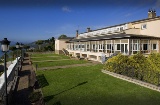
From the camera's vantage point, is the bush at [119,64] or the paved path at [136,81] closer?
the paved path at [136,81]

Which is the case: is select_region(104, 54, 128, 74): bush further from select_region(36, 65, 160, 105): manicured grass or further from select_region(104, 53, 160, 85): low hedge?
select_region(36, 65, 160, 105): manicured grass

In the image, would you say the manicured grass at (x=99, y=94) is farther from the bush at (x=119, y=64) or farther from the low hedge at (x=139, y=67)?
the bush at (x=119, y=64)

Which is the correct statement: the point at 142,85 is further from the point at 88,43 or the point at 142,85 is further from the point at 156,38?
the point at 88,43

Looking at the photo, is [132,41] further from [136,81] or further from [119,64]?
[136,81]

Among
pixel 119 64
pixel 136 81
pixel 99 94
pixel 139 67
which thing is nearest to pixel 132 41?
pixel 119 64

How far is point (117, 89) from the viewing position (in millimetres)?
11156

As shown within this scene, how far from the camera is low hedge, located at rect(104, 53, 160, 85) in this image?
11906 mm

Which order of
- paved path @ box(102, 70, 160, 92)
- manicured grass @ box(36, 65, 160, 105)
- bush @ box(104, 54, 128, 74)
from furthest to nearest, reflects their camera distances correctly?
bush @ box(104, 54, 128, 74)
paved path @ box(102, 70, 160, 92)
manicured grass @ box(36, 65, 160, 105)

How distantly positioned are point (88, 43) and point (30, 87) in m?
26.8

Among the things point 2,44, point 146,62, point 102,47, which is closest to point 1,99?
point 2,44

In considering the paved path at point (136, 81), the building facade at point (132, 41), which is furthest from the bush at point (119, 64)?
the building facade at point (132, 41)

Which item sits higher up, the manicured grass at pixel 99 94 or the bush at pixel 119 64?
the bush at pixel 119 64

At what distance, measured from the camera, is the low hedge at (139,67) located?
39.1 feet

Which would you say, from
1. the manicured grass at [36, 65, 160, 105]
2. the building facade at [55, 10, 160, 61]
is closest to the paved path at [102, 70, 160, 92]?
the manicured grass at [36, 65, 160, 105]
